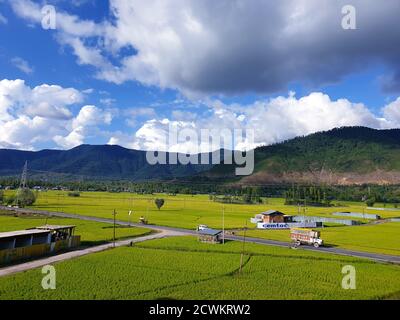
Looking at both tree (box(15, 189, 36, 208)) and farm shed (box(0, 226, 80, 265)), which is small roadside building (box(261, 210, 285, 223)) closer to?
farm shed (box(0, 226, 80, 265))

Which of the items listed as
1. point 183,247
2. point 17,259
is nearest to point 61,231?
point 17,259

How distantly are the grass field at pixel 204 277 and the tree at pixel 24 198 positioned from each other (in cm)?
7799

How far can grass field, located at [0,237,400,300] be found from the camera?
27.7 m

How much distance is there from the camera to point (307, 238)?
2190 inches

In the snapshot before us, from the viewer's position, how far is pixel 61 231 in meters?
47.2

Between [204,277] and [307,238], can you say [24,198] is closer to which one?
[307,238]

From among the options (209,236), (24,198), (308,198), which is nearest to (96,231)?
(209,236)

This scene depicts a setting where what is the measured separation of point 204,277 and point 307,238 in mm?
27170

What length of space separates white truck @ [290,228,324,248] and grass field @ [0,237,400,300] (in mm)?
7513

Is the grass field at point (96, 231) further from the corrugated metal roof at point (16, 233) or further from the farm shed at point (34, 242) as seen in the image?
the corrugated metal roof at point (16, 233)
